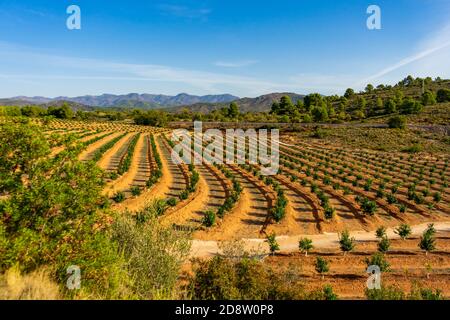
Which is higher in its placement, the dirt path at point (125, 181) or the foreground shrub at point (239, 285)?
the foreground shrub at point (239, 285)

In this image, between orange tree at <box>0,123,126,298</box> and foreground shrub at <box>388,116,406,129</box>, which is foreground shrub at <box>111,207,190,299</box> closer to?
orange tree at <box>0,123,126,298</box>

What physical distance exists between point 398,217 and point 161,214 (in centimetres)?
2095

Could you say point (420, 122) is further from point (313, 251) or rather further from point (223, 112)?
point (313, 251)

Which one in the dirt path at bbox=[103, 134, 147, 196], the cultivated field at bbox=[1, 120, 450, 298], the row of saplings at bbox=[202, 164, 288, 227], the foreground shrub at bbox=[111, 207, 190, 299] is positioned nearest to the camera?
the foreground shrub at bbox=[111, 207, 190, 299]

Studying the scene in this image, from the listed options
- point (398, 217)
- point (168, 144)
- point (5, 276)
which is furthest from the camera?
point (168, 144)

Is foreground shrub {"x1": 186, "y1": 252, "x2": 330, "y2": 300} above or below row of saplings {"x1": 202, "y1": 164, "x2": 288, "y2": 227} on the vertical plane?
above

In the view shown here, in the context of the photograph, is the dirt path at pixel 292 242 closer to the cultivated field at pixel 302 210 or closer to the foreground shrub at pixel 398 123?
the cultivated field at pixel 302 210

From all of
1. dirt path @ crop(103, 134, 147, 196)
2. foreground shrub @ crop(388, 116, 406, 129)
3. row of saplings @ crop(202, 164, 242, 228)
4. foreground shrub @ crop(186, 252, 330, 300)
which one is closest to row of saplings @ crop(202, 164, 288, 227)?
row of saplings @ crop(202, 164, 242, 228)

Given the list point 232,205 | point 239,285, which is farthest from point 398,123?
point 239,285

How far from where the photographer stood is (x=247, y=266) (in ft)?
39.9

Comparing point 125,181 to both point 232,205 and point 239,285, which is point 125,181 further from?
point 239,285

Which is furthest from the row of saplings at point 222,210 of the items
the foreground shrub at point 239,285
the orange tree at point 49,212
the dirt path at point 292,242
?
the orange tree at point 49,212

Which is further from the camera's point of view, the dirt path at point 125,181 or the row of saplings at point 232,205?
the dirt path at point 125,181

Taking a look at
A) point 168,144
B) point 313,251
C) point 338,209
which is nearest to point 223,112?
point 168,144
